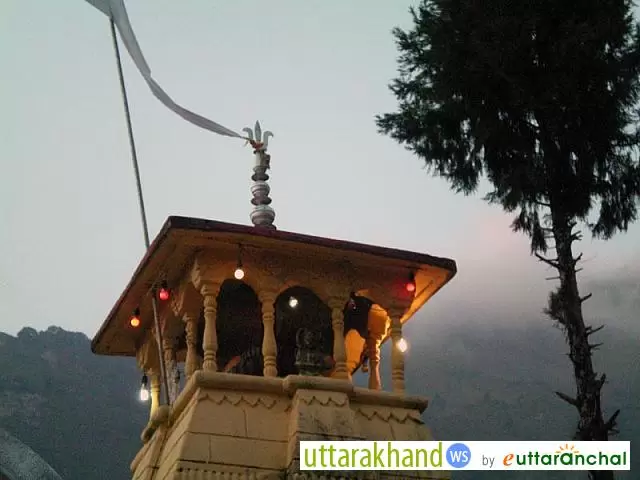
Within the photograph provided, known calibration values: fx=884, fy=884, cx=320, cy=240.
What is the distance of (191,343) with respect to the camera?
Answer: 11078 mm

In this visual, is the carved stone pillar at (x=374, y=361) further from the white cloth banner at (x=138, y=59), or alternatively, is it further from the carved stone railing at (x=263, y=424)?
the white cloth banner at (x=138, y=59)

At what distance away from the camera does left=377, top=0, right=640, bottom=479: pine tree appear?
13344mm

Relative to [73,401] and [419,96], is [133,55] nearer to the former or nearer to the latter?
[419,96]

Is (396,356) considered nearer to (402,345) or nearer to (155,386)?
(402,345)

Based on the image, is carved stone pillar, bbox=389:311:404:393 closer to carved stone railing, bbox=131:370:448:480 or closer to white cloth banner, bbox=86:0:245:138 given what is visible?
carved stone railing, bbox=131:370:448:480

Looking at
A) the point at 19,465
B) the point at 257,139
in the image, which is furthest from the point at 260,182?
the point at 19,465

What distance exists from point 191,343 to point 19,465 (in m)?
23.9

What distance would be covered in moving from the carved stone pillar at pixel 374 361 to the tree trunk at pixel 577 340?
8.30 feet

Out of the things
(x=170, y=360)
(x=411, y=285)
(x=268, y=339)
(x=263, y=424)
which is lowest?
(x=263, y=424)

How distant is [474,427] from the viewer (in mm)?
59125

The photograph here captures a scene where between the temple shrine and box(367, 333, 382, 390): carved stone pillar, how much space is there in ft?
0.07

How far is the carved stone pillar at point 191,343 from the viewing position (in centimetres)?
1096

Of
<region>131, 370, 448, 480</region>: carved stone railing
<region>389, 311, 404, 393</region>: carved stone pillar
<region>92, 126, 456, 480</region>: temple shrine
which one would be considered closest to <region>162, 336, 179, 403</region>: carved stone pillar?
<region>92, 126, 456, 480</region>: temple shrine

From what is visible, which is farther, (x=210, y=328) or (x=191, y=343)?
(x=191, y=343)
